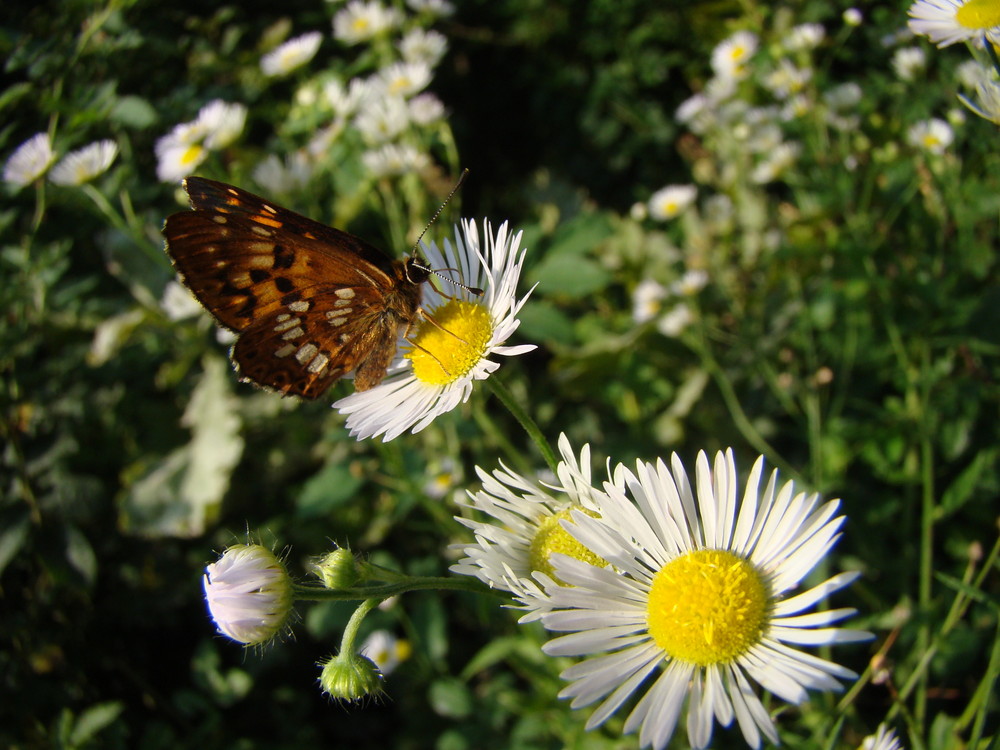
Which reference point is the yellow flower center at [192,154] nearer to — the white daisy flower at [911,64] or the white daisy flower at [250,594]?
the white daisy flower at [250,594]

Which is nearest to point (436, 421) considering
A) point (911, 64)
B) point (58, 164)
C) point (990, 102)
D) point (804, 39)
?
point (58, 164)

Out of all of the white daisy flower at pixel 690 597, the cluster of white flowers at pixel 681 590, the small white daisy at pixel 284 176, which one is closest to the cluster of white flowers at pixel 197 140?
the small white daisy at pixel 284 176

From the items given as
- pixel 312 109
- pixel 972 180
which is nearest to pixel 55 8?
pixel 312 109

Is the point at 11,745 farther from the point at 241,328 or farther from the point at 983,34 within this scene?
the point at 983,34

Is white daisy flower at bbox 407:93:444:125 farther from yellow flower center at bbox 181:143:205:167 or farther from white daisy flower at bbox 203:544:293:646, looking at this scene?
white daisy flower at bbox 203:544:293:646

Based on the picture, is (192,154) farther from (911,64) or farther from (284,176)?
(911,64)

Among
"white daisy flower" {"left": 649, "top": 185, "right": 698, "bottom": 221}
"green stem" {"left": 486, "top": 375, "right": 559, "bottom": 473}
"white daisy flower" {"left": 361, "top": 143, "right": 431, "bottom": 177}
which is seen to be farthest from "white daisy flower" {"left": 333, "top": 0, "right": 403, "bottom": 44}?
"green stem" {"left": 486, "top": 375, "right": 559, "bottom": 473}
